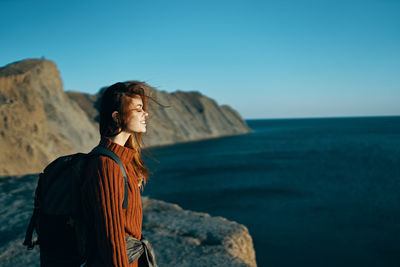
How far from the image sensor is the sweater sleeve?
1409mm

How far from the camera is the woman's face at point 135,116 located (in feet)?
5.59

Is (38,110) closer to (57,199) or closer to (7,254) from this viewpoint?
(7,254)

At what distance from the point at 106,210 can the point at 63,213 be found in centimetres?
22

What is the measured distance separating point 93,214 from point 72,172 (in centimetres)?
23

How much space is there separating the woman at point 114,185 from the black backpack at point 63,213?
4cm

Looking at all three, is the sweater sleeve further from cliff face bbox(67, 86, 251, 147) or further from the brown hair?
cliff face bbox(67, 86, 251, 147)

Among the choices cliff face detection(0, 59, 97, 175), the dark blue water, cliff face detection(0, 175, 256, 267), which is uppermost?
cliff face detection(0, 59, 97, 175)

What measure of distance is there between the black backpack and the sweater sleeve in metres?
0.07

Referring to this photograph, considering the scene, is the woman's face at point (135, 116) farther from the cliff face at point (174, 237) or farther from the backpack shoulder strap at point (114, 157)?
the cliff face at point (174, 237)

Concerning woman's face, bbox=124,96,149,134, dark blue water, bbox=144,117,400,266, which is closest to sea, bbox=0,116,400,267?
dark blue water, bbox=144,117,400,266

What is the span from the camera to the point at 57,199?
→ 1.44 meters

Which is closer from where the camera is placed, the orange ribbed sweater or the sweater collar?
the orange ribbed sweater

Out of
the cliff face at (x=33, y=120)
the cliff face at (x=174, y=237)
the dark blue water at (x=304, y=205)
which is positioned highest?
the cliff face at (x=33, y=120)

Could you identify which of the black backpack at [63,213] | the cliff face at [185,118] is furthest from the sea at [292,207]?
the cliff face at [185,118]
